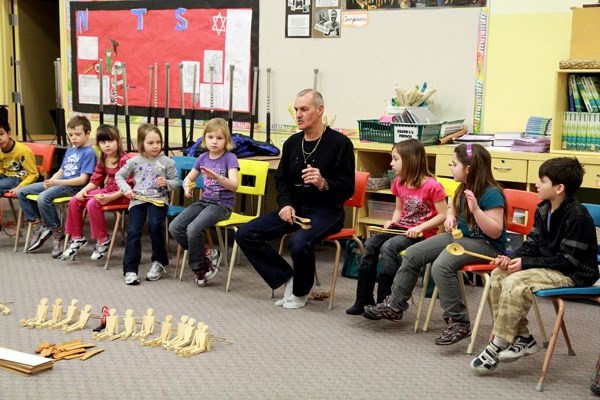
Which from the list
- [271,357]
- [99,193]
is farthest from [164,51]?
[271,357]

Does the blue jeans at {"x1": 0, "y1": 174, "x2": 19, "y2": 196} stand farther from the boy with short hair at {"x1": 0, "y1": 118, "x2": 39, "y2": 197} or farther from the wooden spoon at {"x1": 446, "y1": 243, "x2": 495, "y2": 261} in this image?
the wooden spoon at {"x1": 446, "y1": 243, "x2": 495, "y2": 261}

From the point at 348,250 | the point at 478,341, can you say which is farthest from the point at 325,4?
the point at 478,341

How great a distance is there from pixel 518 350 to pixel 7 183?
416 cm

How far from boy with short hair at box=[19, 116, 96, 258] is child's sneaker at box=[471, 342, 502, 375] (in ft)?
10.9

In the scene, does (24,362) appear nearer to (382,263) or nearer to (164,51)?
(382,263)

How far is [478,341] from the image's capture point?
397cm

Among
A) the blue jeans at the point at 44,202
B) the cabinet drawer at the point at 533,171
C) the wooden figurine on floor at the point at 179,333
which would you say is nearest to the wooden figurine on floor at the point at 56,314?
the wooden figurine on floor at the point at 179,333

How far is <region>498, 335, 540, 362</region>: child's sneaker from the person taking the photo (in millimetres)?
3455

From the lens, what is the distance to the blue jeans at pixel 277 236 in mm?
4465

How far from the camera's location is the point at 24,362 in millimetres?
3428

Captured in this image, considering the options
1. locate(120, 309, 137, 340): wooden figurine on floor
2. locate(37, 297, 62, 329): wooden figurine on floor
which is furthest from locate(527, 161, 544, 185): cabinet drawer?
locate(37, 297, 62, 329): wooden figurine on floor

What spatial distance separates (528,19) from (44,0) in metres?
5.93

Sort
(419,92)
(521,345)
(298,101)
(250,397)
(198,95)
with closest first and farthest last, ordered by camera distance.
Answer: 1. (250,397)
2. (521,345)
3. (298,101)
4. (419,92)
5. (198,95)

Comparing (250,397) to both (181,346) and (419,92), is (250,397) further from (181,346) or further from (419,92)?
(419,92)
